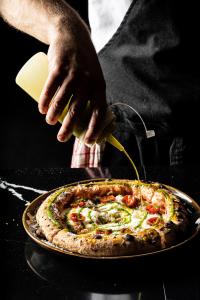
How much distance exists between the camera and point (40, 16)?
1.52 metres

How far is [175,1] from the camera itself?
5.86 feet

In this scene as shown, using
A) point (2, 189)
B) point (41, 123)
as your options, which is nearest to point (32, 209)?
point (2, 189)

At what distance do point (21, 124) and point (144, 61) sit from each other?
1.84 metres

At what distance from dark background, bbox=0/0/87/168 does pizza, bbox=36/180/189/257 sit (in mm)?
1923

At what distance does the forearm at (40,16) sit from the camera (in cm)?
141

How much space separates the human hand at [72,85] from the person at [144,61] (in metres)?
0.09

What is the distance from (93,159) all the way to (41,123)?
1378 mm

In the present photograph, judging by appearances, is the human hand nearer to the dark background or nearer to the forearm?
the forearm

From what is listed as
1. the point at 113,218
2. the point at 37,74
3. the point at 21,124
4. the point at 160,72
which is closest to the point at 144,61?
the point at 160,72

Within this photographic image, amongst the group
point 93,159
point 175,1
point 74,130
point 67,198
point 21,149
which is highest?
point 175,1

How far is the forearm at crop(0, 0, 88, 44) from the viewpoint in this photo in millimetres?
1414

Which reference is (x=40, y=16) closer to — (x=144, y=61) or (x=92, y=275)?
(x=144, y=61)

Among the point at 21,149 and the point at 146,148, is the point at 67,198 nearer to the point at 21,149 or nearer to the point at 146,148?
the point at 146,148

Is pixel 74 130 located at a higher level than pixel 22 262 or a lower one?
higher
